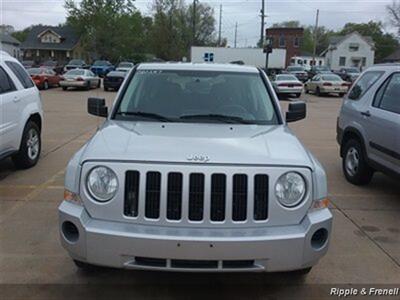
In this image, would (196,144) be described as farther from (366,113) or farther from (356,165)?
(356,165)

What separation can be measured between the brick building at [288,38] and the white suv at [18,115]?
3338 inches

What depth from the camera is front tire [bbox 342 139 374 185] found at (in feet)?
23.6

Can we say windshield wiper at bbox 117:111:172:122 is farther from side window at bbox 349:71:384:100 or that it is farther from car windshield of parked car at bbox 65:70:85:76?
car windshield of parked car at bbox 65:70:85:76

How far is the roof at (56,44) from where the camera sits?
85.4 m

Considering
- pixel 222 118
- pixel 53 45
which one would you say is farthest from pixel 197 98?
pixel 53 45

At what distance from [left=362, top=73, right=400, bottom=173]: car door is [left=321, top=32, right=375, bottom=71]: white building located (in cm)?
8432

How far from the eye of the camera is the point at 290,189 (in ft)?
11.3

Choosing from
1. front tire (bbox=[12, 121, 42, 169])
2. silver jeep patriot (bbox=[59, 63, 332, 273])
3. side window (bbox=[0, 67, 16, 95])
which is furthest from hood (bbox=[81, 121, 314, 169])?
front tire (bbox=[12, 121, 42, 169])

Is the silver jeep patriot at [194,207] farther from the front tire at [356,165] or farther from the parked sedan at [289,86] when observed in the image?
the parked sedan at [289,86]

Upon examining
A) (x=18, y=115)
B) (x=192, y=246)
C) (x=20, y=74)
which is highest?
(x=20, y=74)

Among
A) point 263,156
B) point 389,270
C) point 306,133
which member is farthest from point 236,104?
point 306,133

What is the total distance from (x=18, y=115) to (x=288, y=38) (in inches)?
3426

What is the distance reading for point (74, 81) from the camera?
102ft

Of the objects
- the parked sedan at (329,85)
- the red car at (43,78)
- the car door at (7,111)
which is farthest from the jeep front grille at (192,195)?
the red car at (43,78)
